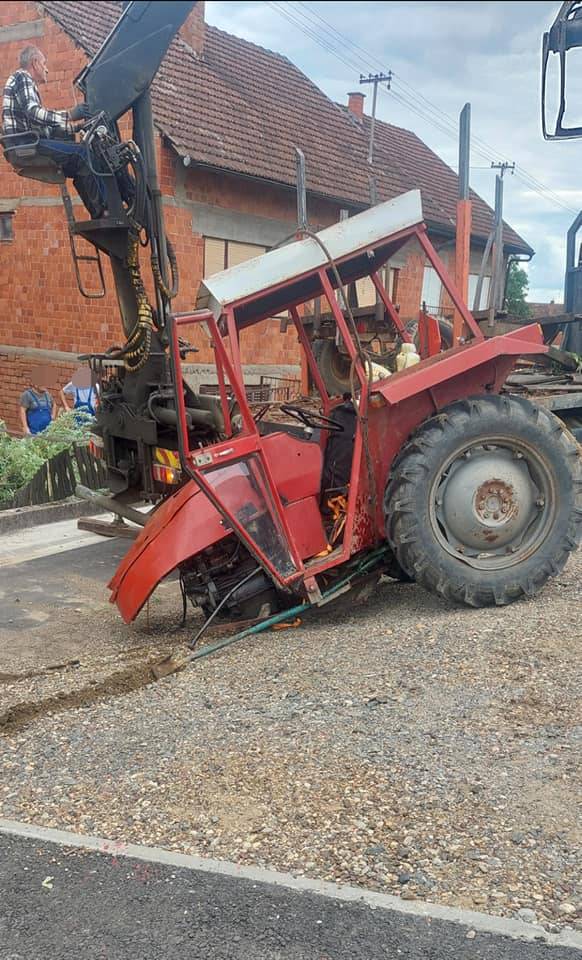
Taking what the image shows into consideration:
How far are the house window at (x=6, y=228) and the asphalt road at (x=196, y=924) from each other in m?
15.0

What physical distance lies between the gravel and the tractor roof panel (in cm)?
202

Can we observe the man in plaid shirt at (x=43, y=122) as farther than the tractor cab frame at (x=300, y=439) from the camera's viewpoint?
Yes

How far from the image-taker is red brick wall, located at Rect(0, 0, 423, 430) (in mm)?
14406

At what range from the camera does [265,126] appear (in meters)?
16.5

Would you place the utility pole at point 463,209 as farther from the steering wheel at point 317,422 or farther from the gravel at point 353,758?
the gravel at point 353,758

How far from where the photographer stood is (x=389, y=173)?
19766 mm

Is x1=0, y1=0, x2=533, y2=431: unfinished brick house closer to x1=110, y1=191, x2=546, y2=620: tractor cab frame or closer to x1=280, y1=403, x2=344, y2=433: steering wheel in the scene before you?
x1=280, y1=403, x2=344, y2=433: steering wheel

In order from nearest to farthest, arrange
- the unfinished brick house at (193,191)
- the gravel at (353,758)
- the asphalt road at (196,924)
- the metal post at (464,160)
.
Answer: the asphalt road at (196,924), the gravel at (353,758), the metal post at (464,160), the unfinished brick house at (193,191)

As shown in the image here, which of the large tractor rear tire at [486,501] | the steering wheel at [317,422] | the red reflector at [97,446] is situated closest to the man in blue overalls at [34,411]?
the red reflector at [97,446]

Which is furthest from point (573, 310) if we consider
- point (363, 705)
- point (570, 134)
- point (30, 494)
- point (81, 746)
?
point (81, 746)

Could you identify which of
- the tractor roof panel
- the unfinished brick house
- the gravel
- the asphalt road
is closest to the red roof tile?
the unfinished brick house

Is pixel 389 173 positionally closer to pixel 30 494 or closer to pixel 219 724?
pixel 30 494

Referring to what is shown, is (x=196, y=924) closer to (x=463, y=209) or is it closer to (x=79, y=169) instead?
(x=79, y=169)

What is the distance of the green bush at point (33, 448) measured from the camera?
1005 centimetres
